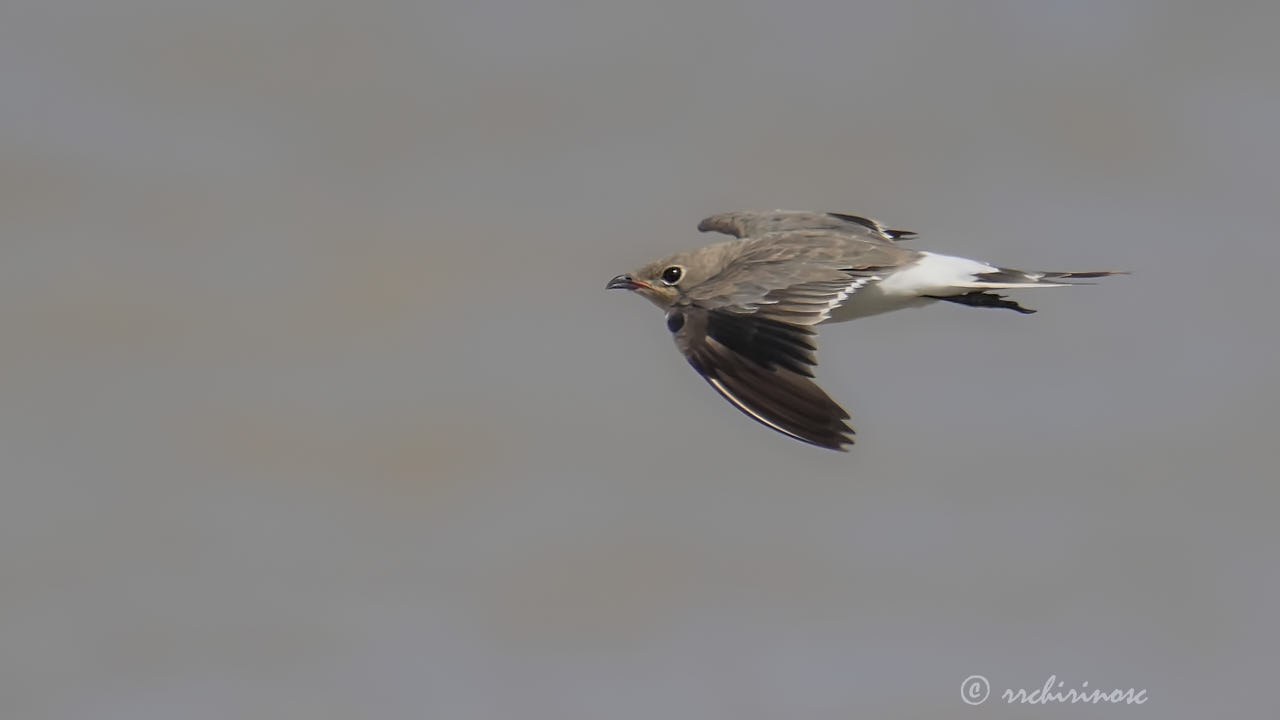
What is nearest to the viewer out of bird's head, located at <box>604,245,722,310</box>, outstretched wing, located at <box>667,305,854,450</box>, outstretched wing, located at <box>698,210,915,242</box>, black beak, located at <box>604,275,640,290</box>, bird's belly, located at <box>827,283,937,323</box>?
outstretched wing, located at <box>667,305,854,450</box>

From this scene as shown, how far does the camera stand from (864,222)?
11.3 m

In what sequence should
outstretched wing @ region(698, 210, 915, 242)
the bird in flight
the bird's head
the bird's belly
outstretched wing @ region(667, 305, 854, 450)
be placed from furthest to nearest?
outstretched wing @ region(698, 210, 915, 242), the bird's head, the bird's belly, the bird in flight, outstretched wing @ region(667, 305, 854, 450)

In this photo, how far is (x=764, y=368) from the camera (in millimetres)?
8570

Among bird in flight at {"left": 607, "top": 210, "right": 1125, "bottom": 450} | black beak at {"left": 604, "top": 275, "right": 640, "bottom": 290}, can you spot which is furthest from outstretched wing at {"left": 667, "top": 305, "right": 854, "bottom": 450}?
black beak at {"left": 604, "top": 275, "right": 640, "bottom": 290}

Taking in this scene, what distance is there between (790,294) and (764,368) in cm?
53

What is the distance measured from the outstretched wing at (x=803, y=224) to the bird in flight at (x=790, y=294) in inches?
0.6

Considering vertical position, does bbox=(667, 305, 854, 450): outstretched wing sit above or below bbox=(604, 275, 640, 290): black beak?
below

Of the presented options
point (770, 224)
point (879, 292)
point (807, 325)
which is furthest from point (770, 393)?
point (770, 224)

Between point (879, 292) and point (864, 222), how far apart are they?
1.61 meters

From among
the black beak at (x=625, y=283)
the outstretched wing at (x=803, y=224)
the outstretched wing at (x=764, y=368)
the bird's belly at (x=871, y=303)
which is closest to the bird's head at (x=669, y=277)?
the black beak at (x=625, y=283)

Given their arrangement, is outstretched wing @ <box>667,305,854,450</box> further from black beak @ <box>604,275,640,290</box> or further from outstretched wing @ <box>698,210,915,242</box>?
outstretched wing @ <box>698,210,915,242</box>

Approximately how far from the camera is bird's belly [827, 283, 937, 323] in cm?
974

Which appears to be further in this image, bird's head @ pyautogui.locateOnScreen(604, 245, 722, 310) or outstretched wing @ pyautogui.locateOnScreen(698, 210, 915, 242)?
outstretched wing @ pyautogui.locateOnScreen(698, 210, 915, 242)

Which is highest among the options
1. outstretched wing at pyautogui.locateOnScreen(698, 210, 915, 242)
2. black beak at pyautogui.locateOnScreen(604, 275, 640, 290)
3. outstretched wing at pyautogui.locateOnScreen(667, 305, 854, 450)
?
outstretched wing at pyautogui.locateOnScreen(698, 210, 915, 242)
